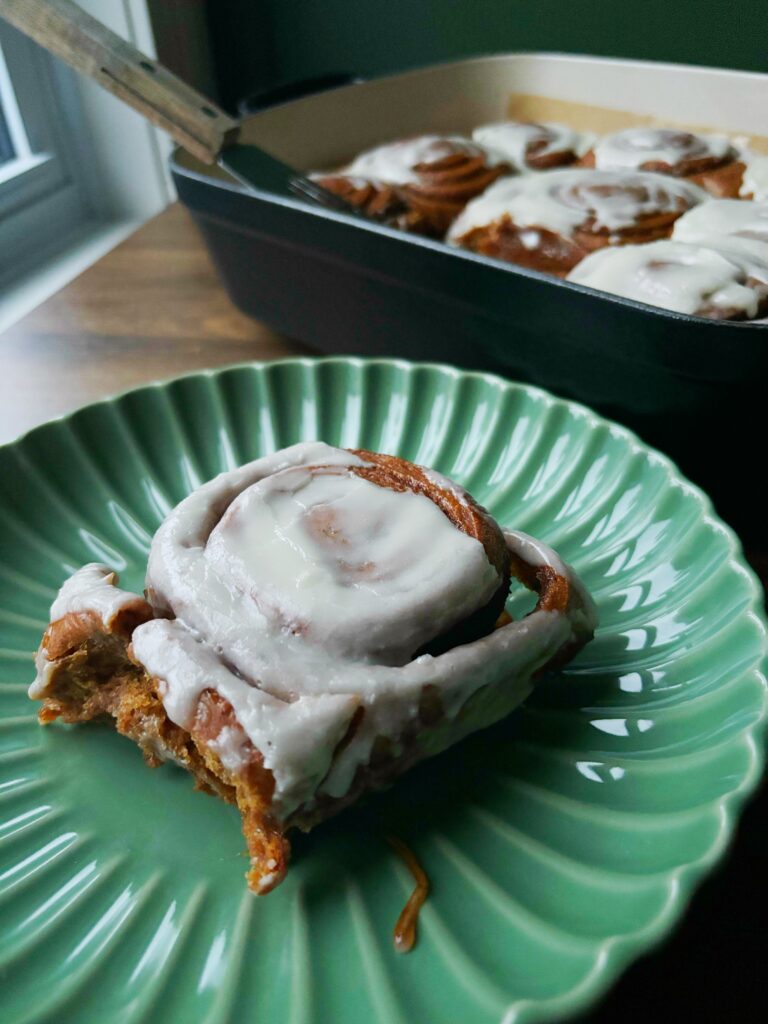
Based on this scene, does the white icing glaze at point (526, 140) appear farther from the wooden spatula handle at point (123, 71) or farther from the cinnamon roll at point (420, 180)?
the wooden spatula handle at point (123, 71)

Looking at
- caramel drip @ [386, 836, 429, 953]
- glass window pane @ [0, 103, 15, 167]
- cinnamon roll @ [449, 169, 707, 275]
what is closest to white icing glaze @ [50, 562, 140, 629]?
caramel drip @ [386, 836, 429, 953]

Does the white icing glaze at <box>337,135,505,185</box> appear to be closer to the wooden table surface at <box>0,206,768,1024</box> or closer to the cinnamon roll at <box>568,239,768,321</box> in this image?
the wooden table surface at <box>0,206,768,1024</box>

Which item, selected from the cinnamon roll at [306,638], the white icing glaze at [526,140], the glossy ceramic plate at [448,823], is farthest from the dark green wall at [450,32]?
the cinnamon roll at [306,638]

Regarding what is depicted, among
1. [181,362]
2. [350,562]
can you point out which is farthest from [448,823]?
[181,362]

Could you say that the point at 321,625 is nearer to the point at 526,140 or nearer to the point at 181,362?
the point at 181,362

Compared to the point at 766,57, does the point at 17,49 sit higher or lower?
higher

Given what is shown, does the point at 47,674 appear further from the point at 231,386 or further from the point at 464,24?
the point at 464,24

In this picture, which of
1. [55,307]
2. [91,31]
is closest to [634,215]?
[91,31]
